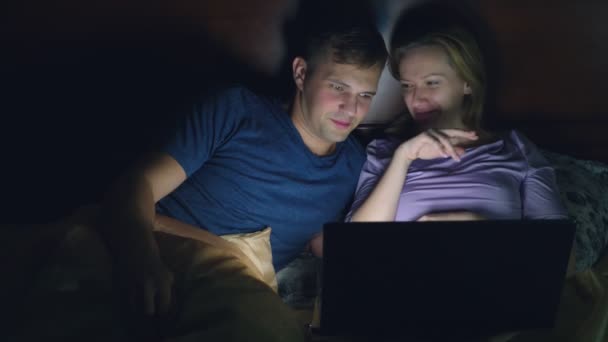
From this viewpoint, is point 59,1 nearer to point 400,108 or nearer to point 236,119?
point 236,119

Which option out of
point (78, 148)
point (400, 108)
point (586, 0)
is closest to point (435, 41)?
point (400, 108)

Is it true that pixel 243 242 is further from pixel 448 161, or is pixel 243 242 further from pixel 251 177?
pixel 448 161

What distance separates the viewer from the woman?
4.19 feet

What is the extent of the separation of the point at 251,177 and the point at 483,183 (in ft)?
1.98

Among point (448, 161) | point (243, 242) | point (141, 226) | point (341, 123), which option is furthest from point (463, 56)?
point (141, 226)

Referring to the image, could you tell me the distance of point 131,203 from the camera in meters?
1.02

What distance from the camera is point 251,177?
4.31 feet

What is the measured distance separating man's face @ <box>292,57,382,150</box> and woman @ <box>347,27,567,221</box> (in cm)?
14

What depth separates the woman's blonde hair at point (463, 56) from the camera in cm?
135

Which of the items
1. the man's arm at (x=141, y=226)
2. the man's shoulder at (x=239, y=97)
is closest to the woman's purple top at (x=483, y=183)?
the man's shoulder at (x=239, y=97)

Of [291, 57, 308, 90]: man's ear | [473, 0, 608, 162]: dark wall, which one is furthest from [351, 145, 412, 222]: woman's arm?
[473, 0, 608, 162]: dark wall

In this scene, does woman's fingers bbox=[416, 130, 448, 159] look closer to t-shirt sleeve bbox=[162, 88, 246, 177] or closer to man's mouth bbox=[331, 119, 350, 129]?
man's mouth bbox=[331, 119, 350, 129]

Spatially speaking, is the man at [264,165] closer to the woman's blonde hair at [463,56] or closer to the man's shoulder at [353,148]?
the man's shoulder at [353,148]

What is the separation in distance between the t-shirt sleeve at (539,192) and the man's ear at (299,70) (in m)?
0.64
